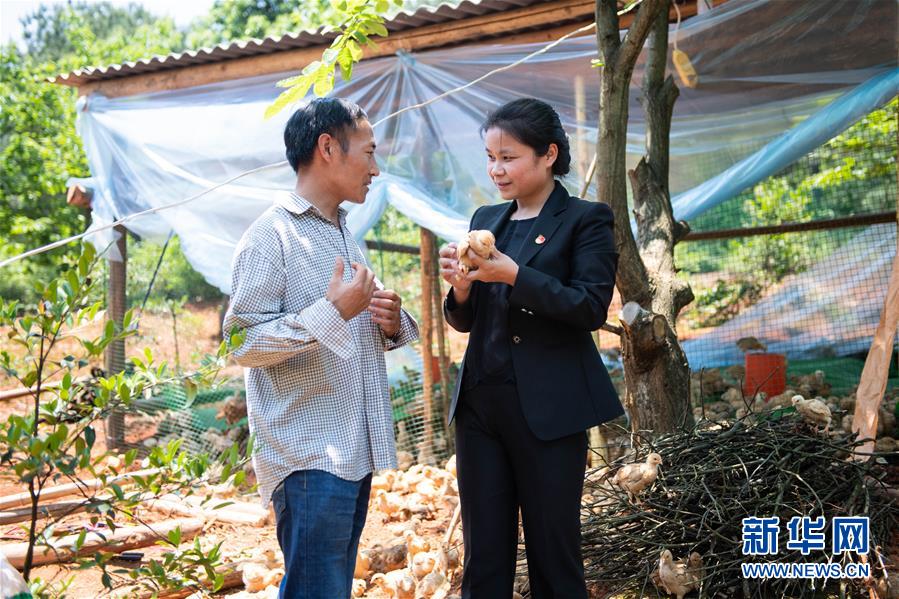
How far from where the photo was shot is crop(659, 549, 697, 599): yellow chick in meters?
2.85

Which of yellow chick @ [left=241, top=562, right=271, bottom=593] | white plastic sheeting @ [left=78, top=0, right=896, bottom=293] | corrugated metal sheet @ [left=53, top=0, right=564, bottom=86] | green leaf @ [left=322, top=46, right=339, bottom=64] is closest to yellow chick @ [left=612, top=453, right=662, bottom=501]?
yellow chick @ [left=241, top=562, right=271, bottom=593]

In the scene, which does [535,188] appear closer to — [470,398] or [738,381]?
[470,398]

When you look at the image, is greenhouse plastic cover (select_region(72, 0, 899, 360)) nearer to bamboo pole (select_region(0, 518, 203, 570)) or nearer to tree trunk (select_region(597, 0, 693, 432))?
tree trunk (select_region(597, 0, 693, 432))

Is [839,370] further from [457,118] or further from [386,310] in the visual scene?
[386,310]

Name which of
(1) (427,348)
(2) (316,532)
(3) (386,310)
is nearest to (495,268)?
(3) (386,310)

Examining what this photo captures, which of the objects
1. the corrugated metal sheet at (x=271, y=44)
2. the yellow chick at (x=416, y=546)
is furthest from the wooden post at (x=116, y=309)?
the yellow chick at (x=416, y=546)

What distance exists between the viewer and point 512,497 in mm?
2371

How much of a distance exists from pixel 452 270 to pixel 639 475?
1213 mm

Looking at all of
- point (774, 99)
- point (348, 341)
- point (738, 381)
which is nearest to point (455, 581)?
point (348, 341)

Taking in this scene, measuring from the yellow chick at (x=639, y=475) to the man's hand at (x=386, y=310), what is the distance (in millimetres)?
1195

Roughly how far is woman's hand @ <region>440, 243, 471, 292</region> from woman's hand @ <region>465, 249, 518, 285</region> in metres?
0.05

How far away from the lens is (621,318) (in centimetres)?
346

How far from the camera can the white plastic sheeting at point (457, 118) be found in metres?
4.86

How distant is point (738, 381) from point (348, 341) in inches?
170
